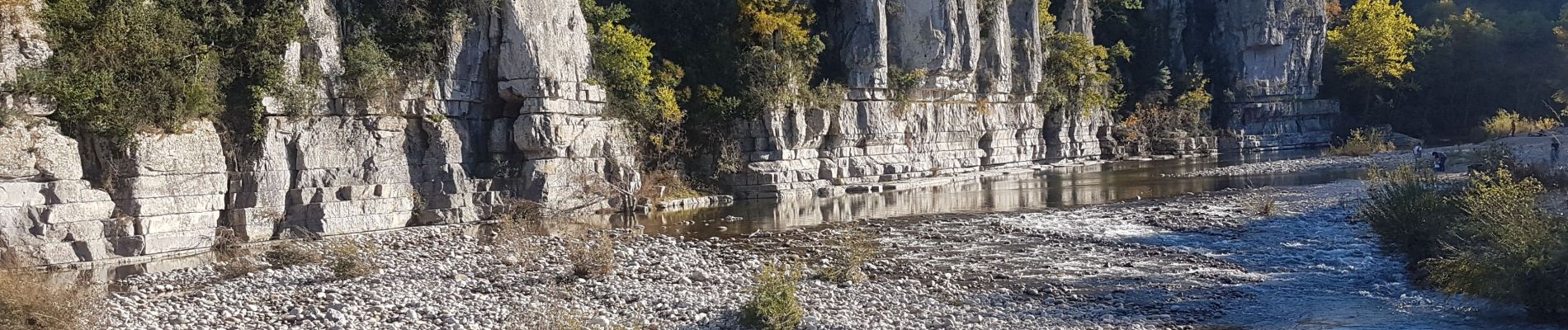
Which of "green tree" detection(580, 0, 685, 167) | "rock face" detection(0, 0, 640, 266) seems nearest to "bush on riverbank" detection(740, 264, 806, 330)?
"rock face" detection(0, 0, 640, 266)

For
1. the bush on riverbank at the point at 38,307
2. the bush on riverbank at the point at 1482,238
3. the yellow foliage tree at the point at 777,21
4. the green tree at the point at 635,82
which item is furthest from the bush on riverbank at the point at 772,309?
the yellow foliage tree at the point at 777,21

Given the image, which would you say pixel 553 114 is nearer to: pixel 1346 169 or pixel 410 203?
pixel 410 203

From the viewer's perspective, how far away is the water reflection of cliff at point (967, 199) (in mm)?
26516

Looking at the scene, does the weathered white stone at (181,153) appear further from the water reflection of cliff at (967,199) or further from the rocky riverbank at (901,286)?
the water reflection of cliff at (967,199)

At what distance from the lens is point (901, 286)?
16.0 meters

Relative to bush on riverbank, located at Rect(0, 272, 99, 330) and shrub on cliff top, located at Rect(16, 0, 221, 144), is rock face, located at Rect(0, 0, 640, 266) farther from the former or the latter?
bush on riverbank, located at Rect(0, 272, 99, 330)

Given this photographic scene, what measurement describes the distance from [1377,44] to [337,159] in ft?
196

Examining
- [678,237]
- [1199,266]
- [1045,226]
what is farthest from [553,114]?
[1199,266]

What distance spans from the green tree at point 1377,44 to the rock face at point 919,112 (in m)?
23.2

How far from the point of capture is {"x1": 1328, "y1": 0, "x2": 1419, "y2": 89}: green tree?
61125 millimetres

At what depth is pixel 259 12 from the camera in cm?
2300

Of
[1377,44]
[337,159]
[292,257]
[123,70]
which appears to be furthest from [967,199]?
[1377,44]

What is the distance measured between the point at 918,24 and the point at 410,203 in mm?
21919

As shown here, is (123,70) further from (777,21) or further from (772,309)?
(777,21)
